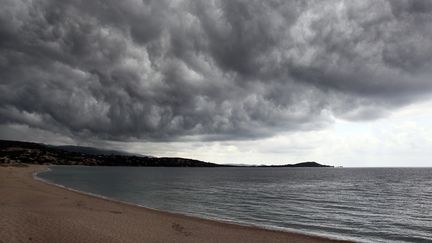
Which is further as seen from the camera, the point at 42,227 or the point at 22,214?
the point at 22,214

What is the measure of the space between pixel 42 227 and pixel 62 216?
569 centimetres

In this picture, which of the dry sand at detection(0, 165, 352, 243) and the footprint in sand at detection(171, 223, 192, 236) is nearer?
the dry sand at detection(0, 165, 352, 243)

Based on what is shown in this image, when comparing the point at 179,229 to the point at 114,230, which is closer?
the point at 114,230

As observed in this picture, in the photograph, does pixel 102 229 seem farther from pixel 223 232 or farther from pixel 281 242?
pixel 281 242

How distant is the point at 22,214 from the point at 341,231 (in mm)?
28229

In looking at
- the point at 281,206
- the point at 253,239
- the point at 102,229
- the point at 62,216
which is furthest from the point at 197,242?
the point at 281,206

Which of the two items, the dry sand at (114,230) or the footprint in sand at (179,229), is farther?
the footprint in sand at (179,229)

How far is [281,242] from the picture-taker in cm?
2481

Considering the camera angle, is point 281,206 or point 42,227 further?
point 281,206

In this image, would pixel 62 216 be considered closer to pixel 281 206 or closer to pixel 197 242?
pixel 197 242

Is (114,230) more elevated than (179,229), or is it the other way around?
(114,230)

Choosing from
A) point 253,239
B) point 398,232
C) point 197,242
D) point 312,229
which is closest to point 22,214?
point 197,242

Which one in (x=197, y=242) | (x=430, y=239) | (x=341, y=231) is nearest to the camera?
(x=197, y=242)

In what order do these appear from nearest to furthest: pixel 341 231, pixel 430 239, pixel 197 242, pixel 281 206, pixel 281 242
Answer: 1. pixel 197 242
2. pixel 281 242
3. pixel 430 239
4. pixel 341 231
5. pixel 281 206
